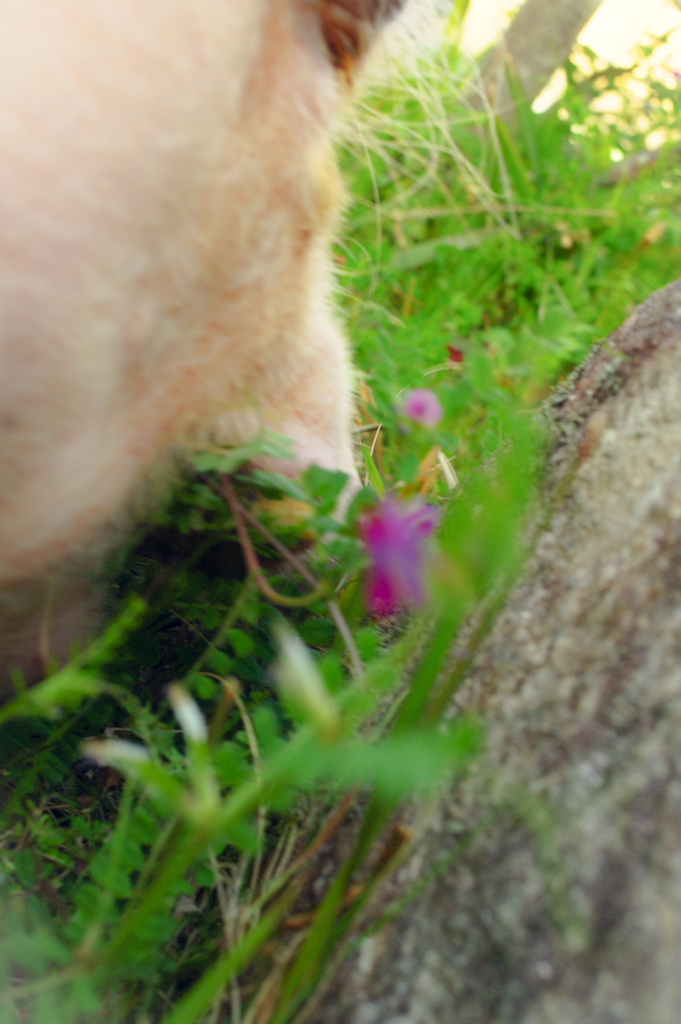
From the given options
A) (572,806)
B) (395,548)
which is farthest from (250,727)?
(572,806)

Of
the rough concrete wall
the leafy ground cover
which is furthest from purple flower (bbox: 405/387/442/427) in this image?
the rough concrete wall

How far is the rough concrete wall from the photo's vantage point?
47 cm

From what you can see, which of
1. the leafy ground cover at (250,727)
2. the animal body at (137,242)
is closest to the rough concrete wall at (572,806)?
the leafy ground cover at (250,727)

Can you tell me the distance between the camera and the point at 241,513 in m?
0.81

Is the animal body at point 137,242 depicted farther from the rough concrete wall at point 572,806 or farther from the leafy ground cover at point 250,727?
the rough concrete wall at point 572,806

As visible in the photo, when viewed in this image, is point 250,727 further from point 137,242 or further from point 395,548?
point 137,242

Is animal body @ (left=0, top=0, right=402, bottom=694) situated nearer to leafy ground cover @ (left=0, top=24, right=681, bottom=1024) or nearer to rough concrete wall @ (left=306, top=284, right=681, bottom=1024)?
leafy ground cover @ (left=0, top=24, right=681, bottom=1024)

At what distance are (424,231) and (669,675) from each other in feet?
5.86

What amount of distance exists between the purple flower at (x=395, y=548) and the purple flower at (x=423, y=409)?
8 cm

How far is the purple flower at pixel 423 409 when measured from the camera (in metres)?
0.79

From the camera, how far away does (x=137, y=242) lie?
0.63 meters

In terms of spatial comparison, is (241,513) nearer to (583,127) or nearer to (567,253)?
(567,253)

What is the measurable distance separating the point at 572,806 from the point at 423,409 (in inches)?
15.8

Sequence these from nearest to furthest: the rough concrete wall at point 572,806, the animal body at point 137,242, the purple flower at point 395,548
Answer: the rough concrete wall at point 572,806, the animal body at point 137,242, the purple flower at point 395,548
